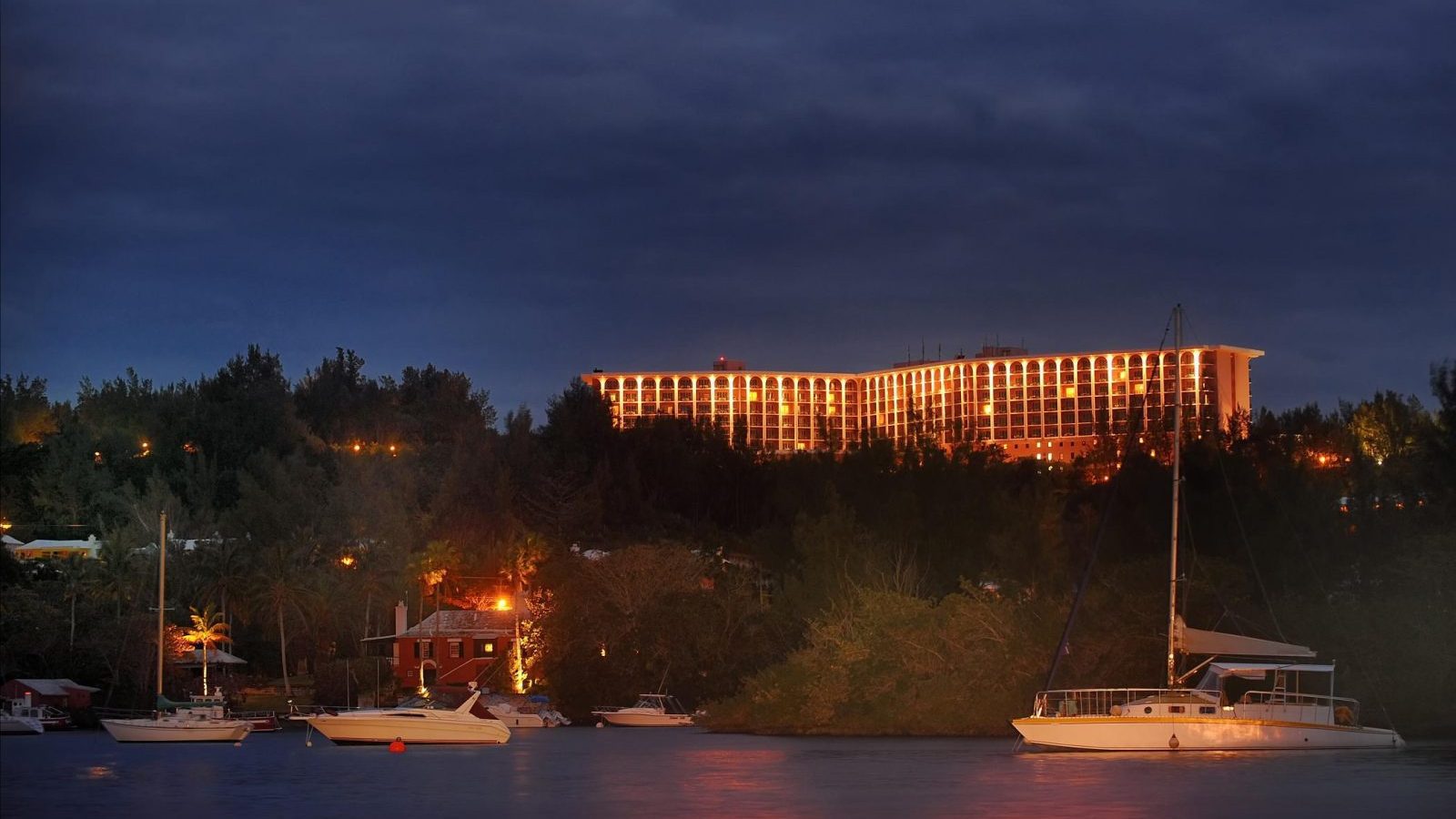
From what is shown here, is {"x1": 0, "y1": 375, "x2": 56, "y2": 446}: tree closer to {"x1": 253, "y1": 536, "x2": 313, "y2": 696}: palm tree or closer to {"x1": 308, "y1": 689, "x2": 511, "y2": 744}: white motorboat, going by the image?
{"x1": 253, "y1": 536, "x2": 313, "y2": 696}: palm tree

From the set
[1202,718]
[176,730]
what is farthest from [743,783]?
[176,730]

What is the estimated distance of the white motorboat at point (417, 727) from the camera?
226 ft

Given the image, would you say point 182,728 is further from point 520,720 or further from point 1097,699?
point 1097,699

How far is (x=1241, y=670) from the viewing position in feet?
170

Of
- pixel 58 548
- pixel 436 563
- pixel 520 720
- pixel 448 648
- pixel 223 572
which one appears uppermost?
pixel 58 548

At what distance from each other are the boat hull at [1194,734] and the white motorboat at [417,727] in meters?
24.6

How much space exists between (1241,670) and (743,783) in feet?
50.8

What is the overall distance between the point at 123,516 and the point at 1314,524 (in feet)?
252

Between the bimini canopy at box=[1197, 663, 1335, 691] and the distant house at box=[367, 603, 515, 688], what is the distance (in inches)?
1963

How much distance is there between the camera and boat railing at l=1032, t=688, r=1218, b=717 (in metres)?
52.2

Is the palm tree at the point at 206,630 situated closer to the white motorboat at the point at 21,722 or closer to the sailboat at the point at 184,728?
the white motorboat at the point at 21,722

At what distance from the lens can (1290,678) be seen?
58906 mm

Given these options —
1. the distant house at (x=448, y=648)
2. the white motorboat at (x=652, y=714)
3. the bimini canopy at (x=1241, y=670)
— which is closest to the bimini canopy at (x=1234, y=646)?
the bimini canopy at (x=1241, y=670)

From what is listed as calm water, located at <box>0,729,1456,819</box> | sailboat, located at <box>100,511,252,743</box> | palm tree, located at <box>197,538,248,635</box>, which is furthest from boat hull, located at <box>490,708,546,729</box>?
palm tree, located at <box>197,538,248,635</box>
